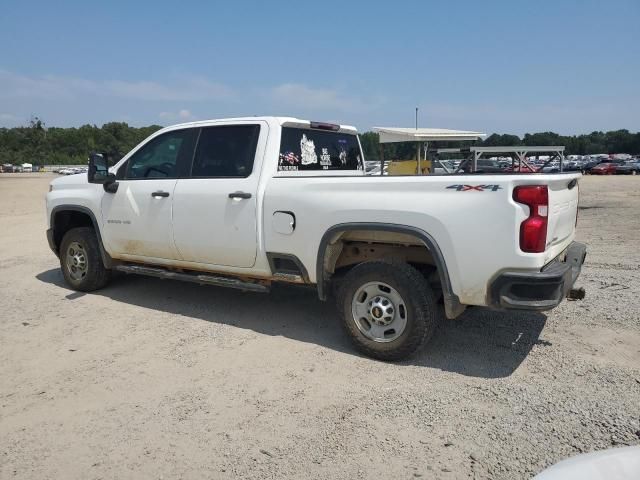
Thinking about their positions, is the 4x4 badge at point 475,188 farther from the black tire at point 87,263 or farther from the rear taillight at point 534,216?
the black tire at point 87,263

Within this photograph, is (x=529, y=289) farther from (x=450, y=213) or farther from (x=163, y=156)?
(x=163, y=156)

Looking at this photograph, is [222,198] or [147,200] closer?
[222,198]

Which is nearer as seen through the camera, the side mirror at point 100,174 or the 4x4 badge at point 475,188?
the 4x4 badge at point 475,188

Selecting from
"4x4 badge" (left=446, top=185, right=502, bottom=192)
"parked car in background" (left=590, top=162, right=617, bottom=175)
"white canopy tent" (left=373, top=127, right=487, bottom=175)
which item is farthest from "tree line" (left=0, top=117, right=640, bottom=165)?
"4x4 badge" (left=446, top=185, right=502, bottom=192)

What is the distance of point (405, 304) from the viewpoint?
394 centimetres

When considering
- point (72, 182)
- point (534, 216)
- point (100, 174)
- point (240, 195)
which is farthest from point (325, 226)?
point (72, 182)

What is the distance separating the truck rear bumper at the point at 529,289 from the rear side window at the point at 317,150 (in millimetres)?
2358

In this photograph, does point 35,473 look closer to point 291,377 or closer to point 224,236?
point 291,377

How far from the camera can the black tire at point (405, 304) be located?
388 cm

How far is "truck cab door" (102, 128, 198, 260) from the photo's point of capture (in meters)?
5.32

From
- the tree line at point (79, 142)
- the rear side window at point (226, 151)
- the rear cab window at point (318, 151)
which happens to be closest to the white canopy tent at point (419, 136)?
the rear cab window at point (318, 151)

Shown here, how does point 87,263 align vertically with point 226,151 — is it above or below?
below

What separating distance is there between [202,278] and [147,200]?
1062 mm

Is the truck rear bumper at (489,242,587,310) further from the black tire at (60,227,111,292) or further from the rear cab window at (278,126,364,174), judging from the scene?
the black tire at (60,227,111,292)
